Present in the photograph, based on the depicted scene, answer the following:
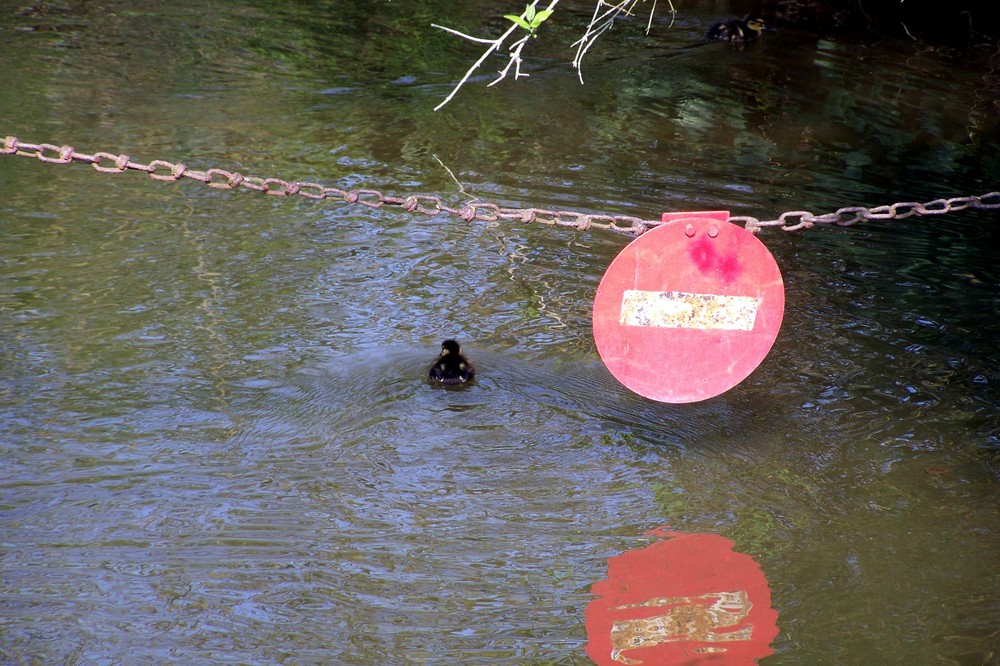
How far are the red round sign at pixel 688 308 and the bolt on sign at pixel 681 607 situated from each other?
764mm

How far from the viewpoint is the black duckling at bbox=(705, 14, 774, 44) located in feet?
46.8

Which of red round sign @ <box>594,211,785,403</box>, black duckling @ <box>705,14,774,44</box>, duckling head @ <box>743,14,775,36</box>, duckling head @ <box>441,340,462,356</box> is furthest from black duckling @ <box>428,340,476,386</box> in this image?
duckling head @ <box>743,14,775,36</box>

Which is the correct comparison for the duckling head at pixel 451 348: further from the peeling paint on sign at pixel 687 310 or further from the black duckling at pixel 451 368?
the peeling paint on sign at pixel 687 310

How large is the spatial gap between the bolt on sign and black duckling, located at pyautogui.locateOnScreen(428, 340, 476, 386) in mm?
1702

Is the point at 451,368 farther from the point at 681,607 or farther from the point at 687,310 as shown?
the point at 681,607

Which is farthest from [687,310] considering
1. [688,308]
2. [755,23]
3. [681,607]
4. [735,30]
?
[755,23]

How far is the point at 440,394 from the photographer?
6.15 meters

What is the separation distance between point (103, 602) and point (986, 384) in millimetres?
5186

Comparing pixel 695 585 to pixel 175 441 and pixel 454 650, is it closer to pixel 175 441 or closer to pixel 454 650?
pixel 454 650

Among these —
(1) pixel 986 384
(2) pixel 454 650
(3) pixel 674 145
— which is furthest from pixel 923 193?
(2) pixel 454 650

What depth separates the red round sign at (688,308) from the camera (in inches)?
185

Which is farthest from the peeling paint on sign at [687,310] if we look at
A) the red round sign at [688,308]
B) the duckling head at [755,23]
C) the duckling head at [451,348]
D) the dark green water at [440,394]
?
the duckling head at [755,23]

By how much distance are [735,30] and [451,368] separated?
986 centimetres

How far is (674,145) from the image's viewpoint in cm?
1039
